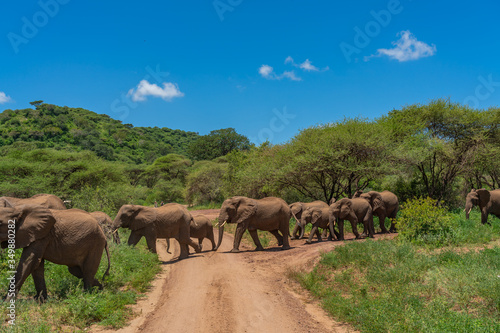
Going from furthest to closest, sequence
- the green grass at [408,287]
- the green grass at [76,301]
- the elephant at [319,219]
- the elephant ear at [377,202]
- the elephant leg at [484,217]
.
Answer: the elephant ear at [377,202] → the elephant leg at [484,217] → the elephant at [319,219] → the green grass at [76,301] → the green grass at [408,287]

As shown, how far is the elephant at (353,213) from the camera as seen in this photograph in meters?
15.8

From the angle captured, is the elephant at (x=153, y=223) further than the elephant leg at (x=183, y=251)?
No

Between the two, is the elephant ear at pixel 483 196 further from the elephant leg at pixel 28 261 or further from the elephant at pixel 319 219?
the elephant leg at pixel 28 261

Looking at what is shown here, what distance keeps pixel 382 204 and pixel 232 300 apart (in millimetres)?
12368

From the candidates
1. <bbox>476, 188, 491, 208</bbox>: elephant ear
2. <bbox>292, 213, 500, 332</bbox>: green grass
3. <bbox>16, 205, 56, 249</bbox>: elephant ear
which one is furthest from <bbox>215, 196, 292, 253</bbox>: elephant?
<bbox>476, 188, 491, 208</bbox>: elephant ear

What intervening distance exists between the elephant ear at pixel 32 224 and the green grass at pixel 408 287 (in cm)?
668

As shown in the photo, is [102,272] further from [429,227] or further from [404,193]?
[404,193]

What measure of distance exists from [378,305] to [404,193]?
855 inches

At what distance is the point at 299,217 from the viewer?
1856 centimetres

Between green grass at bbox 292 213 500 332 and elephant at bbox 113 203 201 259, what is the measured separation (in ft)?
18.9

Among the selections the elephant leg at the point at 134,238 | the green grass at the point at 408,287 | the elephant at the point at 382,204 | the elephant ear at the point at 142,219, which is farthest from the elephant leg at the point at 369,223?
the elephant leg at the point at 134,238

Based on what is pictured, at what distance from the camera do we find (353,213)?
1586cm

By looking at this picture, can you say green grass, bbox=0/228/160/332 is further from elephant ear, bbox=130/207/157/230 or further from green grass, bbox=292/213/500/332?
green grass, bbox=292/213/500/332

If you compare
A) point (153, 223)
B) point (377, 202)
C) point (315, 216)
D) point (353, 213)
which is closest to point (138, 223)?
point (153, 223)
